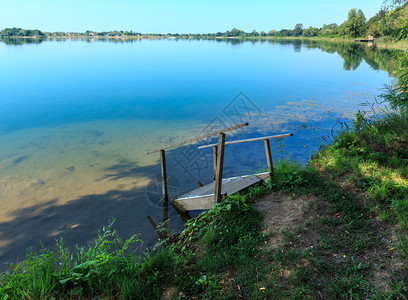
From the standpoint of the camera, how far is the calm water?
629cm

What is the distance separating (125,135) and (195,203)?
7134 millimetres

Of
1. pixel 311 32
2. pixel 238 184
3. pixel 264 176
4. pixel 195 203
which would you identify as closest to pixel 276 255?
pixel 238 184

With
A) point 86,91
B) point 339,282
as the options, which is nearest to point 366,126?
point 339,282

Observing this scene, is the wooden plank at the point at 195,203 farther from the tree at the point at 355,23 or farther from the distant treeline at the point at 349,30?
the tree at the point at 355,23

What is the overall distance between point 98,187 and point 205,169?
10.8 ft

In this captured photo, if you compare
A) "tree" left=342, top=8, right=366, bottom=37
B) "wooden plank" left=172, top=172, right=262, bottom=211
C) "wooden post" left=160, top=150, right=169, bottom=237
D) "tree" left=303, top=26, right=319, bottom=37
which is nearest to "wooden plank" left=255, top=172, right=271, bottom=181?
"wooden plank" left=172, top=172, right=262, bottom=211

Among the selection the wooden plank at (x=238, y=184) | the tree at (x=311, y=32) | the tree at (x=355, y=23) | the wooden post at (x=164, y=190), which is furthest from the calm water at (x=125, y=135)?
the tree at (x=311, y=32)

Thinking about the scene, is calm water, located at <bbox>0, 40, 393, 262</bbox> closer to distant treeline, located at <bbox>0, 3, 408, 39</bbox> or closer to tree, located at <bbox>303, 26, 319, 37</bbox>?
distant treeline, located at <bbox>0, 3, 408, 39</bbox>

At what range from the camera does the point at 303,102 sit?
616 inches

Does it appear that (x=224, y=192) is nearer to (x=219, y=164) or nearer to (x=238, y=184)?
(x=238, y=184)

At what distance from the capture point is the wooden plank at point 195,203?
514 centimetres

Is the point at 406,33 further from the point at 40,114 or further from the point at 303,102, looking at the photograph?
the point at 40,114

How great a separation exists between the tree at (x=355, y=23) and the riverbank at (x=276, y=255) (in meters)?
89.9

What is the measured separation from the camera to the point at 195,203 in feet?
18.3
